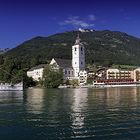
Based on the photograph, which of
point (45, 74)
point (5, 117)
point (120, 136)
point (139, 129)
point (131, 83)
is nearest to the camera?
point (120, 136)

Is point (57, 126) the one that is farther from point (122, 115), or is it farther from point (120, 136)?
point (122, 115)

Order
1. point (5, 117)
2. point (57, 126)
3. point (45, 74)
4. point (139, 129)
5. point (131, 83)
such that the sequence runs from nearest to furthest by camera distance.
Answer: point (139, 129)
point (57, 126)
point (5, 117)
point (45, 74)
point (131, 83)

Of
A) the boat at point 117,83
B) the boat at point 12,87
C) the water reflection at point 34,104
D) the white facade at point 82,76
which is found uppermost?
the white facade at point 82,76

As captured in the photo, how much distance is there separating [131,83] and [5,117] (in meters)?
166

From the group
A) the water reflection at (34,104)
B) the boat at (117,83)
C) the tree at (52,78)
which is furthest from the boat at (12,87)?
the boat at (117,83)

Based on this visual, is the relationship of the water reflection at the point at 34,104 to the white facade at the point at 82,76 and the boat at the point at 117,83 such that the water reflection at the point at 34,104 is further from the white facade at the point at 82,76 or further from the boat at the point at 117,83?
the white facade at the point at 82,76

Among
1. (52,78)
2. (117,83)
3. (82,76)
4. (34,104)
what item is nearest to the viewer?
(34,104)

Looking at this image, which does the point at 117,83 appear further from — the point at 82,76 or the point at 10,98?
the point at 10,98

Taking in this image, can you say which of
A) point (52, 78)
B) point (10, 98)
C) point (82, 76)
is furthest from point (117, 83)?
point (10, 98)

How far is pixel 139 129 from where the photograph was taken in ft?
77.8

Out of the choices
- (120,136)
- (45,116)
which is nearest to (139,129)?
(120,136)

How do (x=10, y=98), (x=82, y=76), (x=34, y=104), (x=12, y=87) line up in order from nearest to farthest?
(x=34, y=104) → (x=10, y=98) → (x=12, y=87) → (x=82, y=76)

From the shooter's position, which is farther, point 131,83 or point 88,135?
point 131,83

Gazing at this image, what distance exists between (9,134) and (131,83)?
17335 cm
